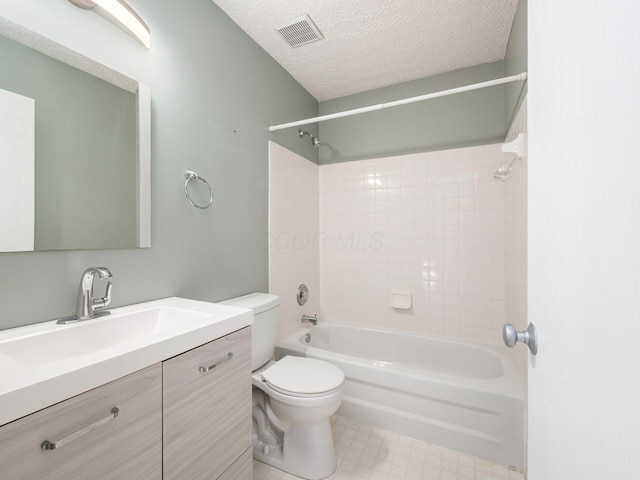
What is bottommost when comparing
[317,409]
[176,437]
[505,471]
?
[505,471]

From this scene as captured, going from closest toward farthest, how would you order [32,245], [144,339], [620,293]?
[620,293]
[144,339]
[32,245]

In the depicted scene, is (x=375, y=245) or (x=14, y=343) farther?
(x=375, y=245)

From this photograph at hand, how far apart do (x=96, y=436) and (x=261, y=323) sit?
0.97 m

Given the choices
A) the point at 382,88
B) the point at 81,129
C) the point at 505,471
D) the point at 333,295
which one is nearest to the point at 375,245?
the point at 333,295

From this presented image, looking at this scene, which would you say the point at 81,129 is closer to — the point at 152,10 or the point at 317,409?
the point at 152,10

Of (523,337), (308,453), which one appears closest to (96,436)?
(523,337)

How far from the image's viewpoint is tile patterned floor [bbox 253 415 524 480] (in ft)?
4.64

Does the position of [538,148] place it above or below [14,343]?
above

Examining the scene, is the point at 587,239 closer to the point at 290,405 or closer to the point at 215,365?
the point at 215,365

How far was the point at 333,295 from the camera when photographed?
103 inches

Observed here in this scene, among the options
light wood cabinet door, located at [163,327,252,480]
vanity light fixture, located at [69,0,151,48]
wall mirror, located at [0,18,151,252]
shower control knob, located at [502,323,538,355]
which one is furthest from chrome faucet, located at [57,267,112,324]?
shower control knob, located at [502,323,538,355]

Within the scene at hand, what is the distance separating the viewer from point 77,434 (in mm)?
580

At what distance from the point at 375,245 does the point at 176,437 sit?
195 centimetres

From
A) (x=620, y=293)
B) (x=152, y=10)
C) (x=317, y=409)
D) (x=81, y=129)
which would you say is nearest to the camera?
(x=620, y=293)
